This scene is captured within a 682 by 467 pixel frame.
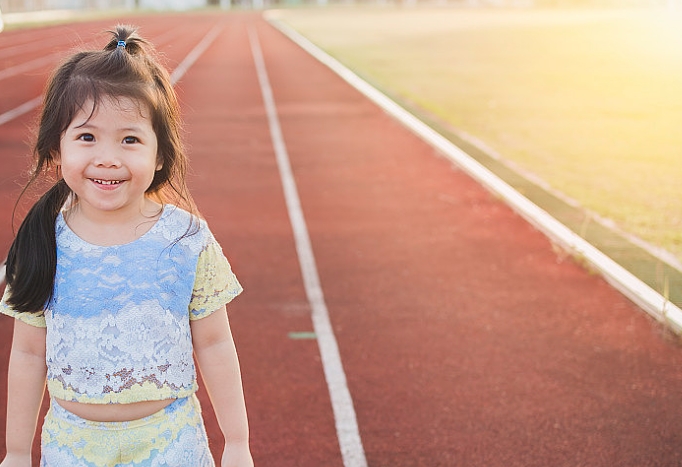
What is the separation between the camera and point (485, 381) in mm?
4660

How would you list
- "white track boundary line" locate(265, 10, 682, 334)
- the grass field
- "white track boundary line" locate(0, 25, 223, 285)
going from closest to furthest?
1. "white track boundary line" locate(265, 10, 682, 334)
2. the grass field
3. "white track boundary line" locate(0, 25, 223, 285)

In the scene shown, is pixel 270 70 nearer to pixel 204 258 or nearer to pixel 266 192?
pixel 266 192

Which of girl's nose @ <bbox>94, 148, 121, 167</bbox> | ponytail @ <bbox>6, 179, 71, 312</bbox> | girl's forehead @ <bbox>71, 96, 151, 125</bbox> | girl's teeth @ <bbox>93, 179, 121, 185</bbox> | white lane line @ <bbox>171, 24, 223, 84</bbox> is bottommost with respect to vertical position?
white lane line @ <bbox>171, 24, 223, 84</bbox>

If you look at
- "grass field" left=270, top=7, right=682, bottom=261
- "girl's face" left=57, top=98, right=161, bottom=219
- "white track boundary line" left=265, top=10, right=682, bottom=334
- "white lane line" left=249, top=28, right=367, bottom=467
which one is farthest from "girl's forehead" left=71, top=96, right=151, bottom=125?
"grass field" left=270, top=7, right=682, bottom=261

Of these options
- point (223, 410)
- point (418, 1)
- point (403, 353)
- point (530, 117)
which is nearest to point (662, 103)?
point (530, 117)

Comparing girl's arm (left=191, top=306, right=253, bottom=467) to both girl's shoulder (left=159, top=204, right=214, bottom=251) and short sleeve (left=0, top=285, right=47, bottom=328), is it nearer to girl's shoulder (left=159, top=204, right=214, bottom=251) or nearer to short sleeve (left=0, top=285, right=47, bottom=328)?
girl's shoulder (left=159, top=204, right=214, bottom=251)

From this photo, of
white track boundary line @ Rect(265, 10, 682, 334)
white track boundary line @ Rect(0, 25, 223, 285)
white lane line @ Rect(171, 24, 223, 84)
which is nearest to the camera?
white track boundary line @ Rect(265, 10, 682, 334)

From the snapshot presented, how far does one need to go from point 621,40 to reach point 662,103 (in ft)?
55.1

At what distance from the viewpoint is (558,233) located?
285 inches

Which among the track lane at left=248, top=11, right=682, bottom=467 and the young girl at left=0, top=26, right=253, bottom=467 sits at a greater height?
the young girl at left=0, top=26, right=253, bottom=467

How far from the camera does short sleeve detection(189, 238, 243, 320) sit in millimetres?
2102

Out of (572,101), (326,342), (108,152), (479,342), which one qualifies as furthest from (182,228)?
(572,101)

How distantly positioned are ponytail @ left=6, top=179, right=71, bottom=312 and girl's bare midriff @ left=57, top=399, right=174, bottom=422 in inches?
9.6

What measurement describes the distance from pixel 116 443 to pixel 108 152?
0.65 metres
